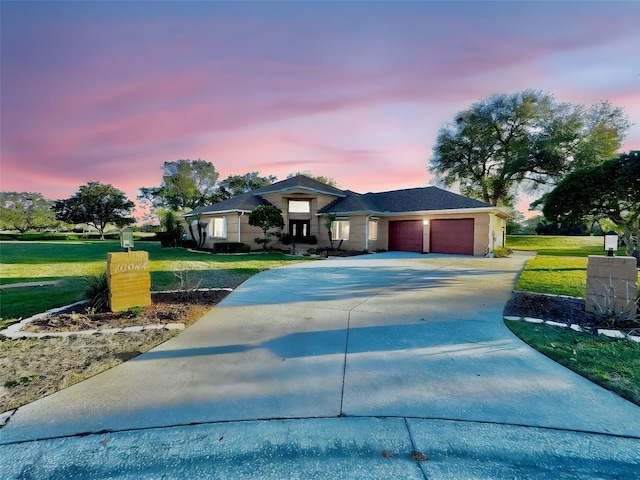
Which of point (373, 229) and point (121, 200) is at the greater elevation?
point (121, 200)

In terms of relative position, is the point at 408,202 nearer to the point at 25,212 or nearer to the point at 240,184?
the point at 240,184

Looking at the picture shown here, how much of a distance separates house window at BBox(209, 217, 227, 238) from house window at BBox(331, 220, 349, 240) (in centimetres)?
745

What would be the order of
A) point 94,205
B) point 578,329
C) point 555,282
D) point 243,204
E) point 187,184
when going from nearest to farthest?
point 578,329 < point 555,282 < point 243,204 < point 94,205 < point 187,184

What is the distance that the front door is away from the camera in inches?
804

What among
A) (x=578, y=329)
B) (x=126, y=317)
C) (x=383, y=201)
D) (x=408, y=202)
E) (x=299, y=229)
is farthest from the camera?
(x=383, y=201)

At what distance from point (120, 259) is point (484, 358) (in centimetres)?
584

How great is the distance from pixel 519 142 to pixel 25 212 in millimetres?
73075

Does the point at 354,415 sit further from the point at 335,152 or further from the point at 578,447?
the point at 335,152

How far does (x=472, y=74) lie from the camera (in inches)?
386

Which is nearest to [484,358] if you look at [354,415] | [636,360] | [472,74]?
[636,360]

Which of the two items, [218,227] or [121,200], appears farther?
[121,200]

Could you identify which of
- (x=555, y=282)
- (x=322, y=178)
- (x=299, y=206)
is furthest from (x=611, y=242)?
(x=322, y=178)

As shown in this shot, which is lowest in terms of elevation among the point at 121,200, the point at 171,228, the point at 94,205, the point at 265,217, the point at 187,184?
the point at 171,228

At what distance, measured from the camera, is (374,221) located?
1908 cm
